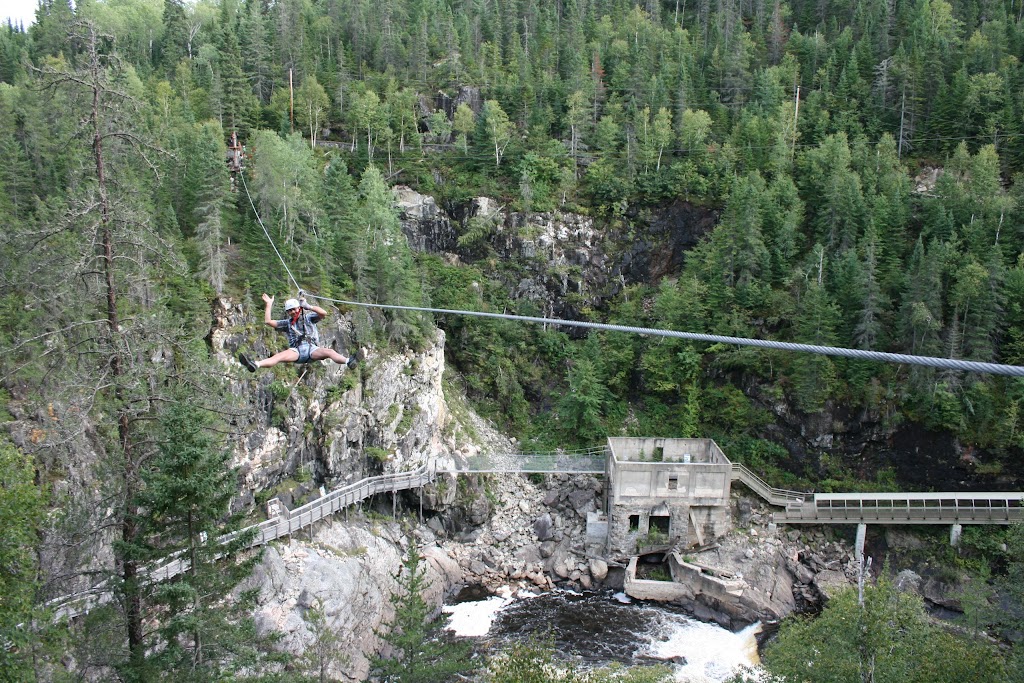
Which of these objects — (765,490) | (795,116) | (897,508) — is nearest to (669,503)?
(765,490)

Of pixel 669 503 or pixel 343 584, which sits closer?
pixel 343 584

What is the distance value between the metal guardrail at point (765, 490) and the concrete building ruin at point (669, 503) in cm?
190

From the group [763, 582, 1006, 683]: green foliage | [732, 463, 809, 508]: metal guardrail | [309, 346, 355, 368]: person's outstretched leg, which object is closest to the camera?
[309, 346, 355, 368]: person's outstretched leg

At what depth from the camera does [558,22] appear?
55938 millimetres

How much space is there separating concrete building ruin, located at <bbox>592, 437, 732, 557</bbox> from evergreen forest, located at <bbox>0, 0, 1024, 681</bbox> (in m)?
3.69

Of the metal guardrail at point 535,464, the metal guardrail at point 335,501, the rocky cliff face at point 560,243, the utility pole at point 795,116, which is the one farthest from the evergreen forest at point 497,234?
the metal guardrail at point 335,501

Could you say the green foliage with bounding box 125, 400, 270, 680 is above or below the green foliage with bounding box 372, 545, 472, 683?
above

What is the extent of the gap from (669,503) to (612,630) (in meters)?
5.14

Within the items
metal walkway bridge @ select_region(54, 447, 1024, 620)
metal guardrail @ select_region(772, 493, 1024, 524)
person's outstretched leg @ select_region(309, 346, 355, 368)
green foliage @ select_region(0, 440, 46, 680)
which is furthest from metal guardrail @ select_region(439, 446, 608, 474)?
green foliage @ select_region(0, 440, 46, 680)

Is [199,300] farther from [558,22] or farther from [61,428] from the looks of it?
[558,22]

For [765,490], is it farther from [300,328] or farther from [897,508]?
[300,328]

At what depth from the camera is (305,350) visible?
9.48 meters

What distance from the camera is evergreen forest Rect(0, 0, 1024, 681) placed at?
8.08 metres

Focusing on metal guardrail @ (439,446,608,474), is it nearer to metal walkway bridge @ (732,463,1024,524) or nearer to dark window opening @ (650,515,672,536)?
dark window opening @ (650,515,672,536)
